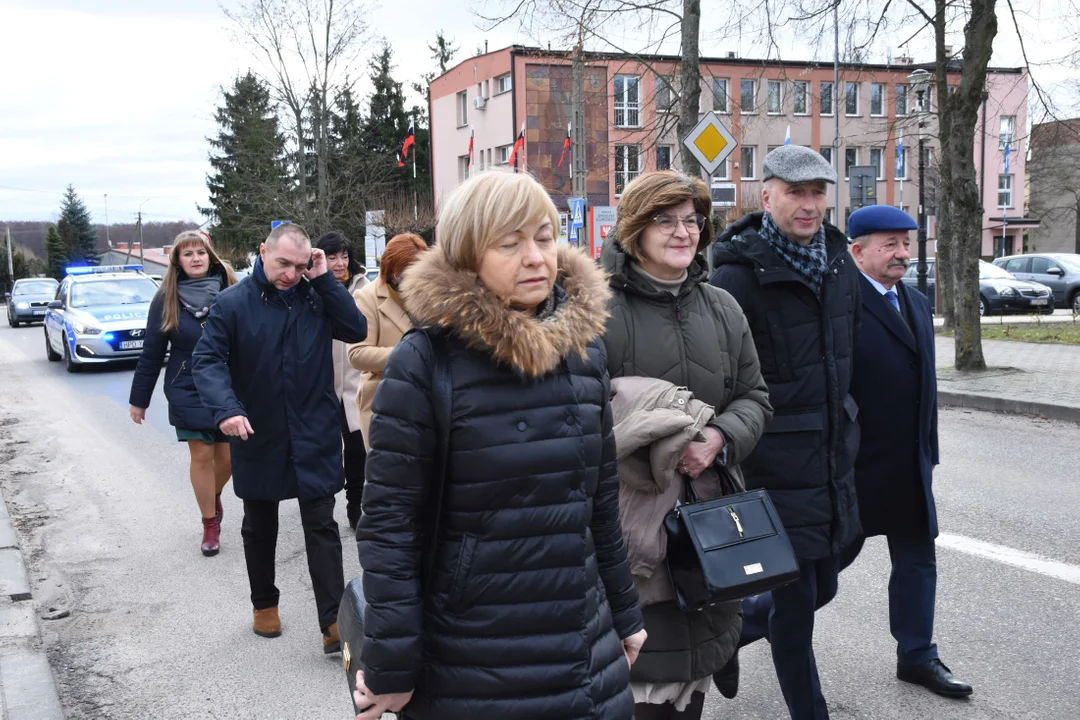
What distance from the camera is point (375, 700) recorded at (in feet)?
6.88

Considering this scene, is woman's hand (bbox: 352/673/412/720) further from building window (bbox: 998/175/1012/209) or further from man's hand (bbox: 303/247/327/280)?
building window (bbox: 998/175/1012/209)

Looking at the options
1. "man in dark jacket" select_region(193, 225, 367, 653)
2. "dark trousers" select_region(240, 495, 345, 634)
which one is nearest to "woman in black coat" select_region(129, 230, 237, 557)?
"dark trousers" select_region(240, 495, 345, 634)

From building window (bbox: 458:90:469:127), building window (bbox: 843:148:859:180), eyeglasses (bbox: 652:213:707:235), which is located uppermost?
building window (bbox: 458:90:469:127)

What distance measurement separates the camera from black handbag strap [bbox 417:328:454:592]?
2.11 meters

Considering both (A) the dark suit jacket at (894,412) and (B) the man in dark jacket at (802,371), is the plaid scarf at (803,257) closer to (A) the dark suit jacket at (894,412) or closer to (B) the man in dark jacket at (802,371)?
(B) the man in dark jacket at (802,371)

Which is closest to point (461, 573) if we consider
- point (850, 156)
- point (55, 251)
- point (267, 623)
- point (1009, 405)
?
point (267, 623)

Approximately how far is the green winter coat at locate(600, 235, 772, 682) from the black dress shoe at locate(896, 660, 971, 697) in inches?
54.2

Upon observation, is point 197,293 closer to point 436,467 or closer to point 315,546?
point 315,546

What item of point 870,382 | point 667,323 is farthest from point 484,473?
point 870,382

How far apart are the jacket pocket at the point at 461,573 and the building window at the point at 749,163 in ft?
170

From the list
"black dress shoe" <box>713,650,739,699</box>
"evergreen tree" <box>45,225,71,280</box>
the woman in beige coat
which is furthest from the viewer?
"evergreen tree" <box>45,225,71,280</box>

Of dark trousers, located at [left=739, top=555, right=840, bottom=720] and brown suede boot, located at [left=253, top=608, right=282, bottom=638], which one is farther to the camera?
brown suede boot, located at [left=253, top=608, right=282, bottom=638]

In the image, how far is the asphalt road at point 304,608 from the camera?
4027 mm

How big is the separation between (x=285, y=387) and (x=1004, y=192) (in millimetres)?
60991
